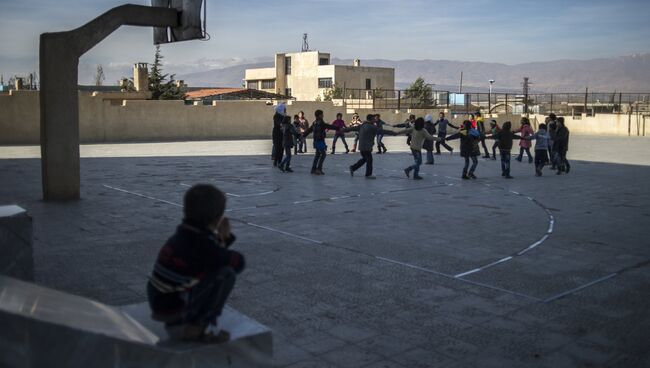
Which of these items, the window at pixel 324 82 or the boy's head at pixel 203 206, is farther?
the window at pixel 324 82

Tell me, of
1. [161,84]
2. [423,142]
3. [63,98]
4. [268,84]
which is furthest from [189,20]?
[268,84]

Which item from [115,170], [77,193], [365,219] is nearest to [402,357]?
[365,219]

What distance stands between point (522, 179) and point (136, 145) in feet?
58.4

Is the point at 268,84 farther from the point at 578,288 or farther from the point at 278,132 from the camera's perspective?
the point at 578,288

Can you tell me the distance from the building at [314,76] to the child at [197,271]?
7563cm

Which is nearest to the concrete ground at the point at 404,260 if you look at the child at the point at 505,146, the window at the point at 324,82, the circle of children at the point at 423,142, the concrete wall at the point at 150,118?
the child at the point at 505,146

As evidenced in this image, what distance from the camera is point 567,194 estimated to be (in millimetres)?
13719

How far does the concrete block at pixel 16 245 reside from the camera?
5477mm

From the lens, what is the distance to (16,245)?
220 inches

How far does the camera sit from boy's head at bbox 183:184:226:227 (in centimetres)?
344

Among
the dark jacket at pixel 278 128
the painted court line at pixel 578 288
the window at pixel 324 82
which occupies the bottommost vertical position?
the painted court line at pixel 578 288

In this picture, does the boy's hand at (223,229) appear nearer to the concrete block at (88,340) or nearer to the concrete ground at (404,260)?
the concrete block at (88,340)

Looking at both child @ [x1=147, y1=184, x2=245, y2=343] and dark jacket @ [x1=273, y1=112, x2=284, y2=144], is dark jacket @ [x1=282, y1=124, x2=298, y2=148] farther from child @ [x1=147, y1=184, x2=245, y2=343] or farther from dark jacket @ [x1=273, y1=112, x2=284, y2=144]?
child @ [x1=147, y1=184, x2=245, y2=343]

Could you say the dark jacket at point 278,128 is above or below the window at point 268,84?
below
